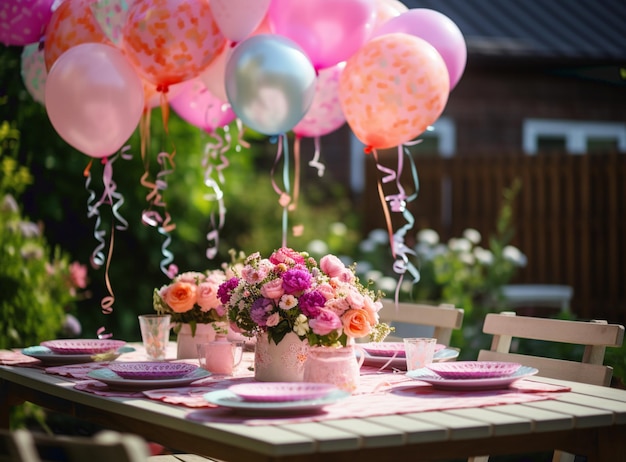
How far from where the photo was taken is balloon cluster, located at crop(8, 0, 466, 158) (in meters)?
3.59

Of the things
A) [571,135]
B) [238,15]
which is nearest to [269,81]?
[238,15]

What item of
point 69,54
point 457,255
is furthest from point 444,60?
point 457,255

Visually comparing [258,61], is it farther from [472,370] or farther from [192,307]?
[472,370]

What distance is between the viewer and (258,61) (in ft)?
11.6

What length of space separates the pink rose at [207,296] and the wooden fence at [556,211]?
5210mm

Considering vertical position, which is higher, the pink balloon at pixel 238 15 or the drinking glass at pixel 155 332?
the pink balloon at pixel 238 15

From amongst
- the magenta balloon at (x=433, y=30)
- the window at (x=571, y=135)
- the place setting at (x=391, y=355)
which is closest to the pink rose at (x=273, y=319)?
the place setting at (x=391, y=355)

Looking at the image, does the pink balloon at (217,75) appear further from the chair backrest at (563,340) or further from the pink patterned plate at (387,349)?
the chair backrest at (563,340)

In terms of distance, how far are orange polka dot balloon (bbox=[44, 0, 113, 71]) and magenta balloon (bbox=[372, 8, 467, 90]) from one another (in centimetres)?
111

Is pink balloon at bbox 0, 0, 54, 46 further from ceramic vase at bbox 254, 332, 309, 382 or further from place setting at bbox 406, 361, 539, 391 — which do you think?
place setting at bbox 406, 361, 539, 391

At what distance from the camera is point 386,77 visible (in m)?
3.58

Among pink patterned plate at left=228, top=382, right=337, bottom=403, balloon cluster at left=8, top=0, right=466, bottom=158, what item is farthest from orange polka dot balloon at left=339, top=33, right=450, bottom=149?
pink patterned plate at left=228, top=382, right=337, bottom=403

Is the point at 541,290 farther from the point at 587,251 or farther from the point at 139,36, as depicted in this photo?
the point at 139,36

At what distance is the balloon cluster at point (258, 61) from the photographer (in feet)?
11.8
